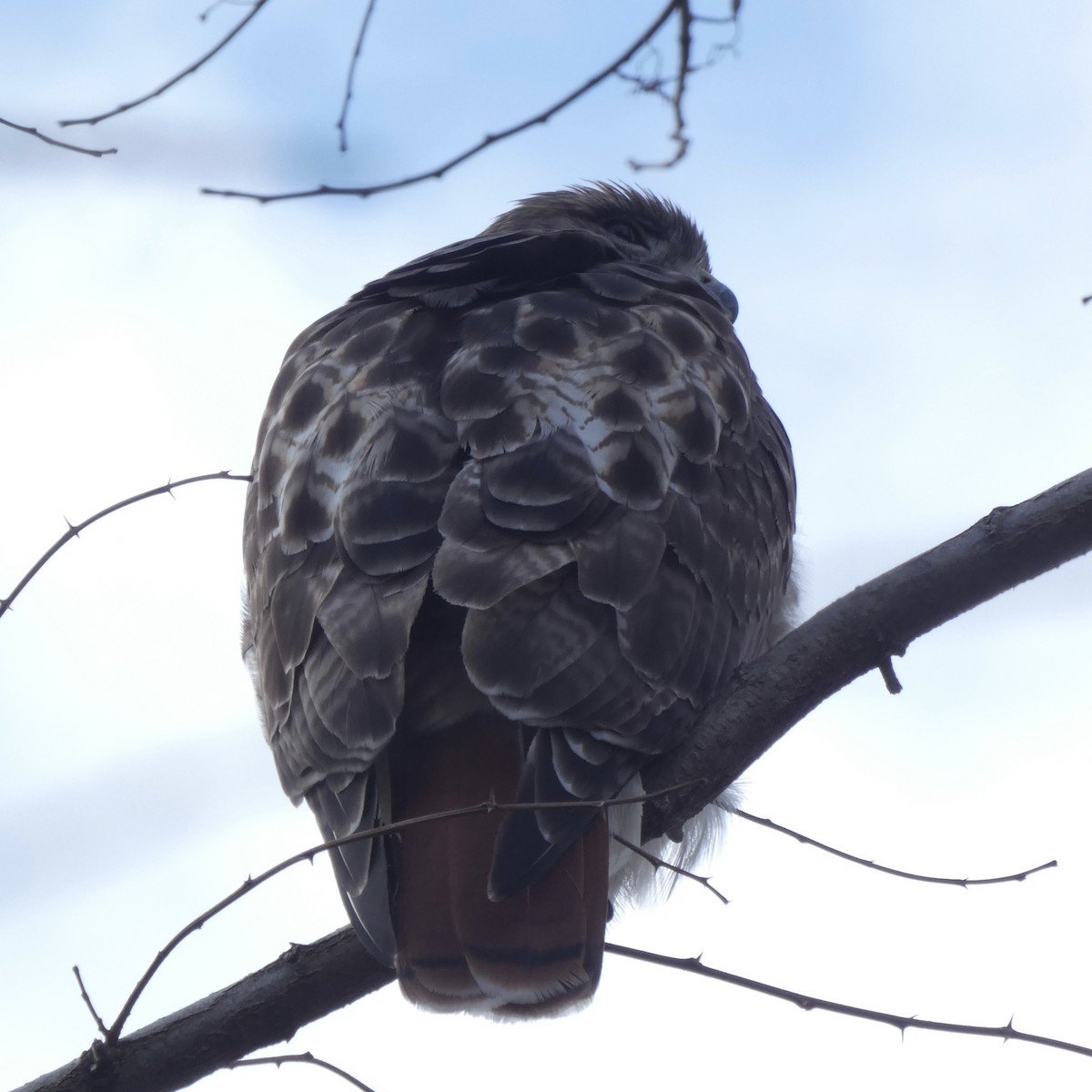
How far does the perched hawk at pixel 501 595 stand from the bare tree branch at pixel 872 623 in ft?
0.30

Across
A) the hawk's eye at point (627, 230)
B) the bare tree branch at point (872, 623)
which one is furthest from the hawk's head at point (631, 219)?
the bare tree branch at point (872, 623)

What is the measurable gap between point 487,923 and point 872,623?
827 millimetres

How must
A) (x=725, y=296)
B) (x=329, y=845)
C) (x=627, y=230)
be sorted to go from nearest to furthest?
(x=329, y=845)
(x=725, y=296)
(x=627, y=230)

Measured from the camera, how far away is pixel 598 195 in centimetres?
584

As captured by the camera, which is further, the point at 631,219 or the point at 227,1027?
the point at 631,219

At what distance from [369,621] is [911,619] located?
37.4 inches

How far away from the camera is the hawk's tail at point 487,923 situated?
2.45 meters

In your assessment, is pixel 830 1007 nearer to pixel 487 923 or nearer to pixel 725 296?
pixel 487 923

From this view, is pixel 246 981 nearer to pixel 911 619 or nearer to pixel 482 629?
pixel 482 629

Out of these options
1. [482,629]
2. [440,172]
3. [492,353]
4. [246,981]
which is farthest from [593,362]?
[246,981]

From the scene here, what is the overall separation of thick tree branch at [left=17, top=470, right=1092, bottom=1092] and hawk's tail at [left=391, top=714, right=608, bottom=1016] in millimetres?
137

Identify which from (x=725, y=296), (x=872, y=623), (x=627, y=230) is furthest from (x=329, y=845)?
(x=627, y=230)

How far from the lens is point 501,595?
270 centimetres

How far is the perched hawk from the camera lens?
2508 mm
